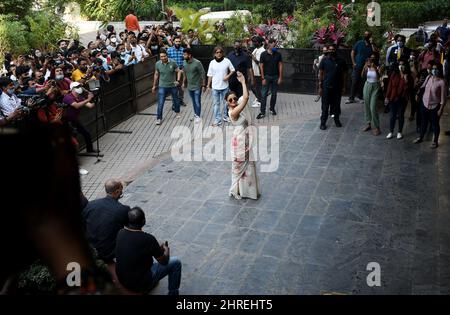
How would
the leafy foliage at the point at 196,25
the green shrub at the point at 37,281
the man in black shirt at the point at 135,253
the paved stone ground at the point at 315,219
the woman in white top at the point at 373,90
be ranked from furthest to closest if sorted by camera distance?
the leafy foliage at the point at 196,25 → the woman in white top at the point at 373,90 → the paved stone ground at the point at 315,219 → the man in black shirt at the point at 135,253 → the green shrub at the point at 37,281

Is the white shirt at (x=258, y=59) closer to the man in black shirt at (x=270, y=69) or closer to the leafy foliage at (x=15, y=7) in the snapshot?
the man in black shirt at (x=270, y=69)

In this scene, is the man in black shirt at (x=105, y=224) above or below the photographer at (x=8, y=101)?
below

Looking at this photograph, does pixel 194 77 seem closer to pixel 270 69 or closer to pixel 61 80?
pixel 270 69

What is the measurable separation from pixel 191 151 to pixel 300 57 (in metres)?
5.79

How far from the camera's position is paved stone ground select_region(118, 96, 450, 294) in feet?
19.9

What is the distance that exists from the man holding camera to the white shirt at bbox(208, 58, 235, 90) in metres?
3.10

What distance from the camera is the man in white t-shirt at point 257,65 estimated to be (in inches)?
525

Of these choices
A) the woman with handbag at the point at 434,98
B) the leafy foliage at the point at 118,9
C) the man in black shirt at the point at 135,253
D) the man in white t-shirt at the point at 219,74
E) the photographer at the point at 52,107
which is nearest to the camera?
the man in black shirt at the point at 135,253

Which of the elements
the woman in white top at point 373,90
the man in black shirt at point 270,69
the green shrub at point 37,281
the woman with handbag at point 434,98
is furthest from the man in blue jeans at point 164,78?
the green shrub at point 37,281

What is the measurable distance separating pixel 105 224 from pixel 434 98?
7155 millimetres

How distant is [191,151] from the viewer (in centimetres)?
1073

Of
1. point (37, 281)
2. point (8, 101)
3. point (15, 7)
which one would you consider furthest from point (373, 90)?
point (15, 7)

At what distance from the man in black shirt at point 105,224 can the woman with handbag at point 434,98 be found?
6.88 metres

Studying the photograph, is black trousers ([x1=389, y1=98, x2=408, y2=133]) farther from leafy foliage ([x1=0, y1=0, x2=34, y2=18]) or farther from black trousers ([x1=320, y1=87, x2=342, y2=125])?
leafy foliage ([x1=0, y1=0, x2=34, y2=18])
